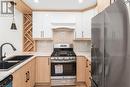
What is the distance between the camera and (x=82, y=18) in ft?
18.4

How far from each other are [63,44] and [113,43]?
4110mm

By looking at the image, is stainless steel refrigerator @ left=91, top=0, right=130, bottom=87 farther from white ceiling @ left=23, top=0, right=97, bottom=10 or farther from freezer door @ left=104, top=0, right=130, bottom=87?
white ceiling @ left=23, top=0, right=97, bottom=10

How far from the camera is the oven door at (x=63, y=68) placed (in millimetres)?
5027

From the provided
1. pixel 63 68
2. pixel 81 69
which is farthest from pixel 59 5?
pixel 81 69

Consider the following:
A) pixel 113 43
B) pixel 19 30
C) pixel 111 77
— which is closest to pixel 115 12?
pixel 113 43

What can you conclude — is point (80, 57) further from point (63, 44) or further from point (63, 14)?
point (63, 14)

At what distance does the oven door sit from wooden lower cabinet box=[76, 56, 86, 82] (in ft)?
0.35

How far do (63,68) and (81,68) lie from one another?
1.52ft

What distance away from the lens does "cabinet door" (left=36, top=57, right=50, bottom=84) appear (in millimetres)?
5039

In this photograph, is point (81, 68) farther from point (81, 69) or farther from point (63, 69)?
point (63, 69)

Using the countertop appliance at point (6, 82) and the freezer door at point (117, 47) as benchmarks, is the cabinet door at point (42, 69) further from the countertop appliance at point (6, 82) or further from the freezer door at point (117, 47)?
the freezer door at point (117, 47)

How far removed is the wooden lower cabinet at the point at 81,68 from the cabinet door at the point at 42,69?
77cm

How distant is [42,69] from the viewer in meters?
5.06

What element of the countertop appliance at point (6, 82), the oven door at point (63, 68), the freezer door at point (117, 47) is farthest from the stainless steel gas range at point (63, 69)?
the freezer door at point (117, 47)
